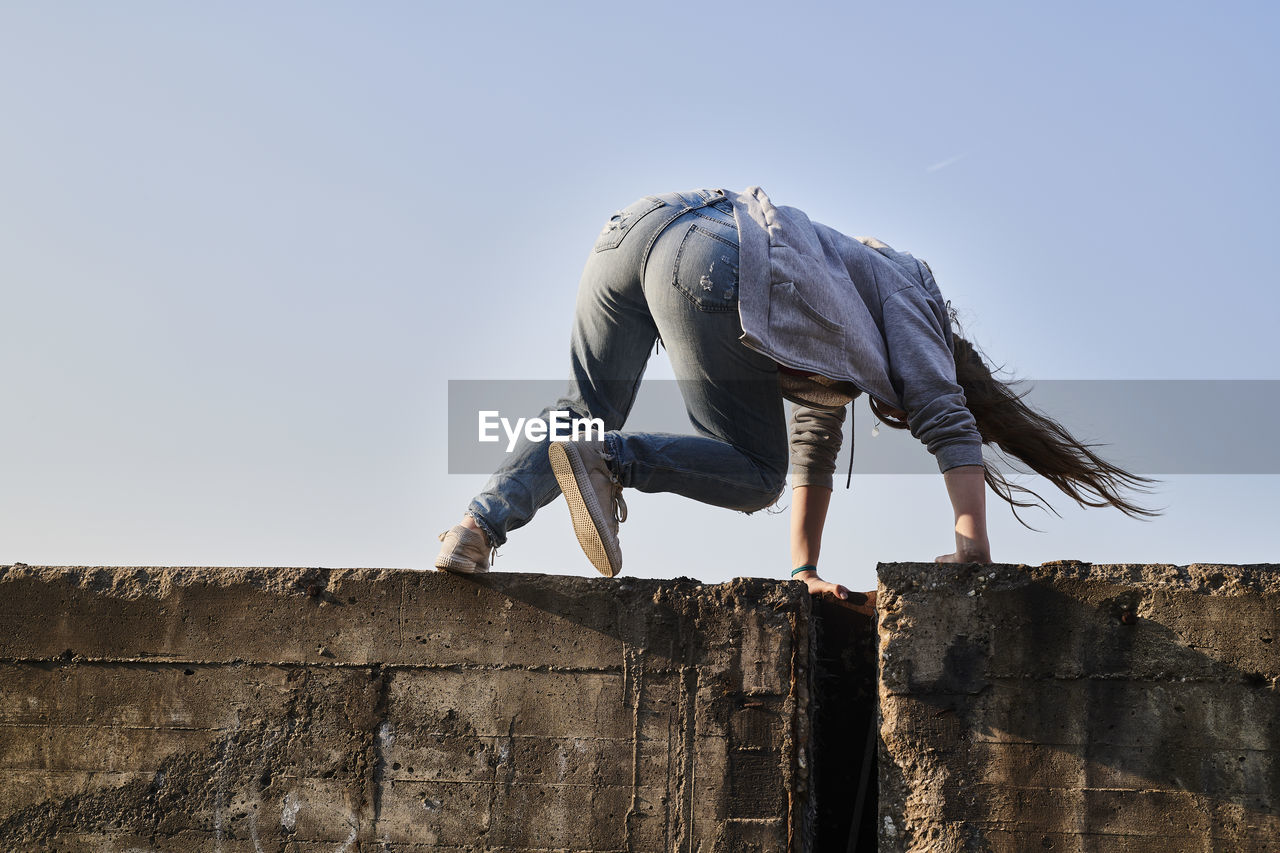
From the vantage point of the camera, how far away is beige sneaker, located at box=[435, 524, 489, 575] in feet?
9.86

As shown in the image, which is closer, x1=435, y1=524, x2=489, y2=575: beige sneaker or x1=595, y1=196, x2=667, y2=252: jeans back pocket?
x1=435, y1=524, x2=489, y2=575: beige sneaker

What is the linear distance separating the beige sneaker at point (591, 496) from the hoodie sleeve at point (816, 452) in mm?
847

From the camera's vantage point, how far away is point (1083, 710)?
2867 mm

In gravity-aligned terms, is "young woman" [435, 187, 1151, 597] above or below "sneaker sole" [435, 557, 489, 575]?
above

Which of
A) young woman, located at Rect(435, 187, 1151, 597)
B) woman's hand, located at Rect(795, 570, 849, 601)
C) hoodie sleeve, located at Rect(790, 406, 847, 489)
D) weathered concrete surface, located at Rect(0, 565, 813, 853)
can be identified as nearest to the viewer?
weathered concrete surface, located at Rect(0, 565, 813, 853)

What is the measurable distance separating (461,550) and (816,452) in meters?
1.29

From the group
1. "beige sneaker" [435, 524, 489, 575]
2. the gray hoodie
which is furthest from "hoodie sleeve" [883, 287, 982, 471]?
"beige sneaker" [435, 524, 489, 575]

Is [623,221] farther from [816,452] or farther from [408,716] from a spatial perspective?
[408,716]

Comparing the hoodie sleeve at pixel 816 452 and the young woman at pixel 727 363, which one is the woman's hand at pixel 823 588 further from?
the hoodie sleeve at pixel 816 452

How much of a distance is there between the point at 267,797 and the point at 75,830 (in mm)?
551

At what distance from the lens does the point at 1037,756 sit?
286cm

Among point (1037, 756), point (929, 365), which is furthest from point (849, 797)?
point (929, 365)

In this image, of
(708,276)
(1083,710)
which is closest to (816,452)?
(708,276)

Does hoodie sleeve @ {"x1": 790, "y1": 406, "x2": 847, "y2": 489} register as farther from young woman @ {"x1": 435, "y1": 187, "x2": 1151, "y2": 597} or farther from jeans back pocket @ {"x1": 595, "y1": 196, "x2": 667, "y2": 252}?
jeans back pocket @ {"x1": 595, "y1": 196, "x2": 667, "y2": 252}
